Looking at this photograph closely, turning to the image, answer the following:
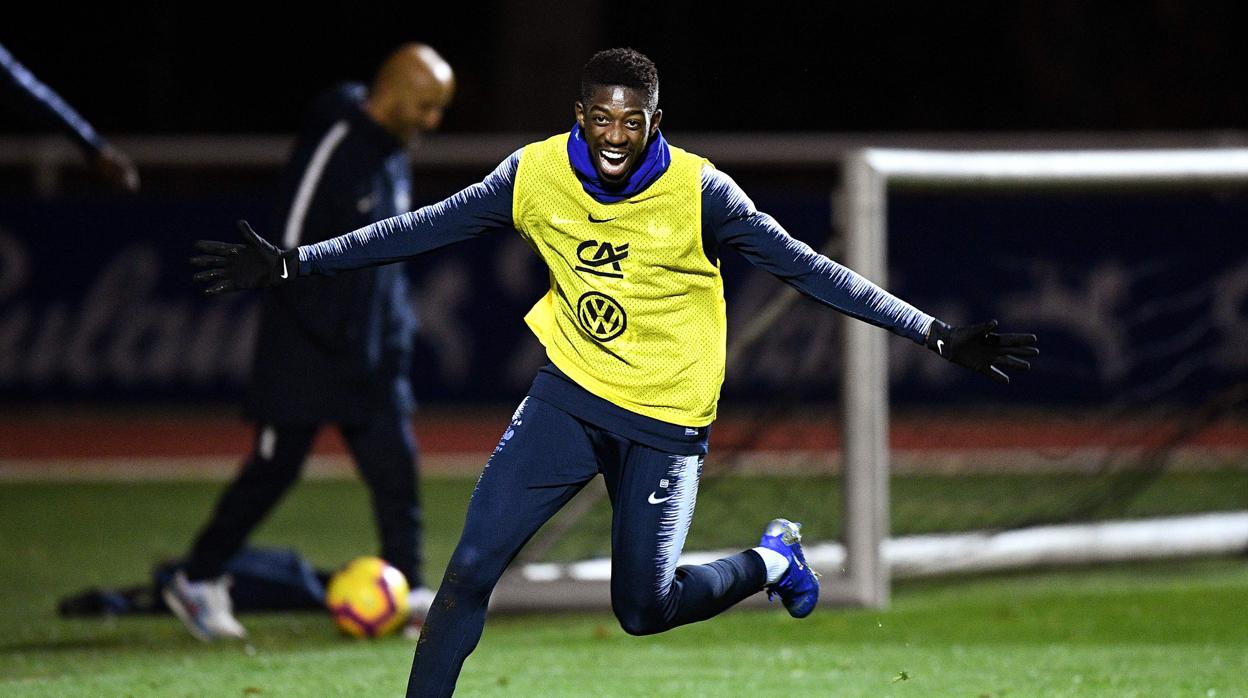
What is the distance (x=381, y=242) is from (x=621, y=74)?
30.0 inches

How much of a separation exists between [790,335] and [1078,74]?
9038 millimetres

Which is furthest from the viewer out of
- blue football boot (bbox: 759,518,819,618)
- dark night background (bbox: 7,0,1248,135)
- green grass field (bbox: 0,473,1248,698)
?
dark night background (bbox: 7,0,1248,135)

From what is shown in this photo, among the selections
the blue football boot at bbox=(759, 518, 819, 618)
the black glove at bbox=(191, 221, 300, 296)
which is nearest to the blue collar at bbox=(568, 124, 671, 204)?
the black glove at bbox=(191, 221, 300, 296)

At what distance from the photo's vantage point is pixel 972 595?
26.8ft

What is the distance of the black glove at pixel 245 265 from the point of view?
470 centimetres

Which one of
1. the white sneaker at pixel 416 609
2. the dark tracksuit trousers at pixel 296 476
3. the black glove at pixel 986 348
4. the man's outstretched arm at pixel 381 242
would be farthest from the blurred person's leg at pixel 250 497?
A: the black glove at pixel 986 348

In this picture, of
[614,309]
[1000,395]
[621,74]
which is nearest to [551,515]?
[614,309]

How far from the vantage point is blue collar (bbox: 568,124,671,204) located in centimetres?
473

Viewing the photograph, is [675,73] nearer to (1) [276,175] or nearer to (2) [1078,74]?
(2) [1078,74]

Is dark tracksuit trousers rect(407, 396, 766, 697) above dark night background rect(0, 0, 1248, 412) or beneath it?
beneath

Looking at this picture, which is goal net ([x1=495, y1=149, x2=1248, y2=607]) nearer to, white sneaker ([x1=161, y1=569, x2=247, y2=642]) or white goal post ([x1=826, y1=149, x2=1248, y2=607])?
white goal post ([x1=826, y1=149, x2=1248, y2=607])

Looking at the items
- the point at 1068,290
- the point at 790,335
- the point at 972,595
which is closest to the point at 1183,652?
the point at 972,595

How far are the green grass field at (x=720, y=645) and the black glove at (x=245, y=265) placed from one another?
175 centimetres

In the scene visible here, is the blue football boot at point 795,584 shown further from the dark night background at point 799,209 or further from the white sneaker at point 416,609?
the dark night background at point 799,209
